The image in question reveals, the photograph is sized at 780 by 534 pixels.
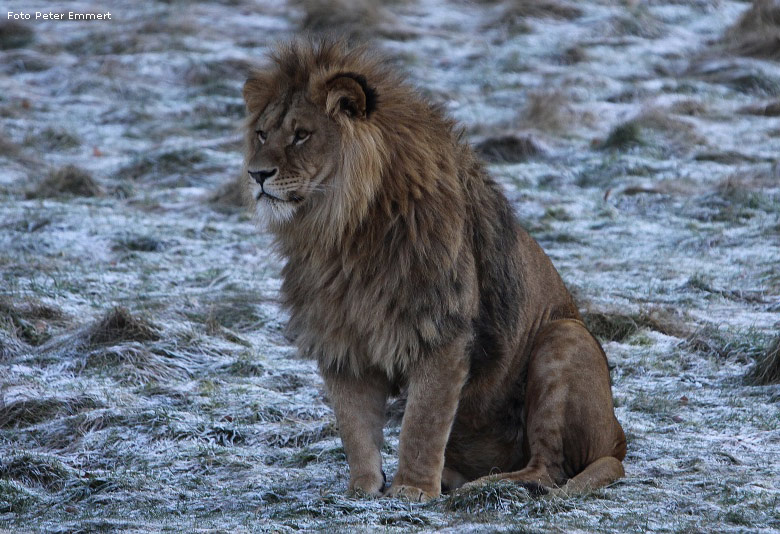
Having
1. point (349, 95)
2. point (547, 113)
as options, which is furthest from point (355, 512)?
point (547, 113)

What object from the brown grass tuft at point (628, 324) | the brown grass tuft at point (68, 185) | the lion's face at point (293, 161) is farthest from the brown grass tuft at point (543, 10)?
the lion's face at point (293, 161)

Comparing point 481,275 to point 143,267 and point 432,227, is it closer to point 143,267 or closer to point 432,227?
point 432,227

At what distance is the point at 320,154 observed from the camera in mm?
4680

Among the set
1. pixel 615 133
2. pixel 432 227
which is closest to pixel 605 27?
pixel 615 133

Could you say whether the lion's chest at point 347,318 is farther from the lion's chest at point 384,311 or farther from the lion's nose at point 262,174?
the lion's nose at point 262,174

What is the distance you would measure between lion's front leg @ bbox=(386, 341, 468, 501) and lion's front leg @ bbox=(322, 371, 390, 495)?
0.14 meters

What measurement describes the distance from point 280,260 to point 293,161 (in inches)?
27.4

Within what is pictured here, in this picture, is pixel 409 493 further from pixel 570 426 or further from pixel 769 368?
pixel 769 368

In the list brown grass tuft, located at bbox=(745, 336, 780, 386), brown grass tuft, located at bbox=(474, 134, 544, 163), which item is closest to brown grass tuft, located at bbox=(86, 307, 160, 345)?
brown grass tuft, located at bbox=(745, 336, 780, 386)

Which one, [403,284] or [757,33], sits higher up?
[757,33]

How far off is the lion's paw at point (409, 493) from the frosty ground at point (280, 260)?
191 millimetres

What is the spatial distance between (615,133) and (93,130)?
6.96 meters

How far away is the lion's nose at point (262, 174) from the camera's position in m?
4.60

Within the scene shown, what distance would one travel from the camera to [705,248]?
9.61 meters
